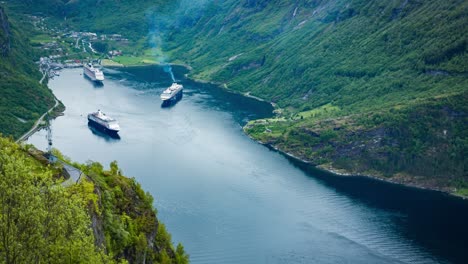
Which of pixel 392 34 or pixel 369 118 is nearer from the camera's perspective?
pixel 369 118

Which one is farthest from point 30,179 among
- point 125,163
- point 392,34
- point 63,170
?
point 392,34

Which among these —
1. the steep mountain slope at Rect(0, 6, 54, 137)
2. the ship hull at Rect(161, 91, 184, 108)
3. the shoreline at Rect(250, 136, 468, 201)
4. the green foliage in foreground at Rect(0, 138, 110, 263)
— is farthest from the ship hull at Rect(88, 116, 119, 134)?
the green foliage in foreground at Rect(0, 138, 110, 263)

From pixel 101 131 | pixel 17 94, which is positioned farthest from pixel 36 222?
pixel 17 94

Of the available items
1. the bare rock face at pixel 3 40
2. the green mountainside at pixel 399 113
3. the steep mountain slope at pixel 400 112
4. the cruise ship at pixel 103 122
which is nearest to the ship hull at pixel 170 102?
the cruise ship at pixel 103 122

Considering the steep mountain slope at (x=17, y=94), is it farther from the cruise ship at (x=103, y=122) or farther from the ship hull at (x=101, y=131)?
the ship hull at (x=101, y=131)

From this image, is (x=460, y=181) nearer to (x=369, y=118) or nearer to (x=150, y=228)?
(x=369, y=118)

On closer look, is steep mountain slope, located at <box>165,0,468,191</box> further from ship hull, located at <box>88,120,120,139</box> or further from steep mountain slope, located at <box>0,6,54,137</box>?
steep mountain slope, located at <box>0,6,54,137</box>
